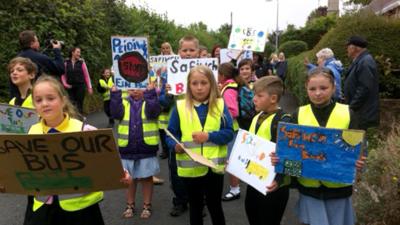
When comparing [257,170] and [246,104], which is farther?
[246,104]

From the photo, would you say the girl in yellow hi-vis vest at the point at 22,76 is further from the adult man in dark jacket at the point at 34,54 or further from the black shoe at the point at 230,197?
the black shoe at the point at 230,197

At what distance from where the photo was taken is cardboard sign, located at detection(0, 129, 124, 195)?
2.48m

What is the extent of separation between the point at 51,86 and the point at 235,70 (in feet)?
9.42

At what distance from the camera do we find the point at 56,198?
2.83 metres

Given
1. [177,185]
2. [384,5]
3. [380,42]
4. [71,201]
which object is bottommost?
[177,185]

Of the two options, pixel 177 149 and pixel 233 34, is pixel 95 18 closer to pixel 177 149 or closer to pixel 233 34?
pixel 233 34

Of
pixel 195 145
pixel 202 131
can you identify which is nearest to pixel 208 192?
pixel 195 145

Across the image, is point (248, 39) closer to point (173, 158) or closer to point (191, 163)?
point (173, 158)

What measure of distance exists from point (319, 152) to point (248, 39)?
558 centimetres

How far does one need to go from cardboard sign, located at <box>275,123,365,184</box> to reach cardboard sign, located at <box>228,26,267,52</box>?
5.37 metres

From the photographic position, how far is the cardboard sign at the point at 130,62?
15.5ft

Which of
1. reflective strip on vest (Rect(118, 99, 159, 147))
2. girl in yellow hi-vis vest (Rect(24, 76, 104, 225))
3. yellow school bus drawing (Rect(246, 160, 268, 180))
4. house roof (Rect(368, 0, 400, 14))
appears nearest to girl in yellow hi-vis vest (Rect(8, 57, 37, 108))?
reflective strip on vest (Rect(118, 99, 159, 147))

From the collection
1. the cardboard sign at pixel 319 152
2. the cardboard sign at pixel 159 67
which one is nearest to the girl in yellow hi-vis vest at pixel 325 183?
the cardboard sign at pixel 319 152

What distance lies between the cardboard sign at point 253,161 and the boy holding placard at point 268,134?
139 mm
